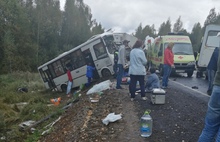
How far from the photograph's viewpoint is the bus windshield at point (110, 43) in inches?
538

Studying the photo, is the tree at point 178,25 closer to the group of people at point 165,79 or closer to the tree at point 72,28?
the tree at point 72,28

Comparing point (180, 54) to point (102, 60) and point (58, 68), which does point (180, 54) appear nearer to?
point (102, 60)

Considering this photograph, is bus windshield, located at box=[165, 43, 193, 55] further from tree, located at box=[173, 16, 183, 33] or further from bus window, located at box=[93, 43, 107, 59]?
tree, located at box=[173, 16, 183, 33]

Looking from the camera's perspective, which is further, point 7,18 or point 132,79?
point 7,18

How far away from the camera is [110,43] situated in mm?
13859

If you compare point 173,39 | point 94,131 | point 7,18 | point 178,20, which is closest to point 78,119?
point 94,131

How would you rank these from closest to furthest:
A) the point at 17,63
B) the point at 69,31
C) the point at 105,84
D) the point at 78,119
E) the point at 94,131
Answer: the point at 94,131, the point at 78,119, the point at 105,84, the point at 17,63, the point at 69,31

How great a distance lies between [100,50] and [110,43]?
0.77 meters

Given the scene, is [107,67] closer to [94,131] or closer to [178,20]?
[94,131]

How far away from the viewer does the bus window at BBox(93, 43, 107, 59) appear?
44.7 ft

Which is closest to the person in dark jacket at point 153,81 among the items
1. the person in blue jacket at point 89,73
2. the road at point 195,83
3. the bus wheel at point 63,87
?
the road at point 195,83

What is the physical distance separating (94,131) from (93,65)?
9278 millimetres

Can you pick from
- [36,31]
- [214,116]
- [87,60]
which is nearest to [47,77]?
[87,60]

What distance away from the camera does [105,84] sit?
9.73 meters
